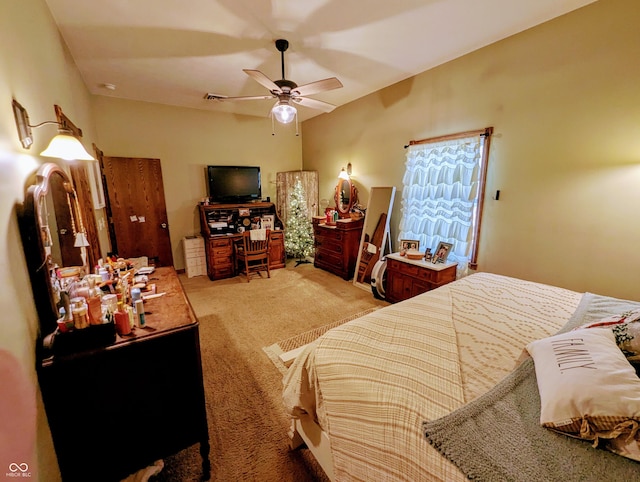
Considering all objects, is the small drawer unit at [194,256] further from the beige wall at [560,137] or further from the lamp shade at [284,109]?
the beige wall at [560,137]

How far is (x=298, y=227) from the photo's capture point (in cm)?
524

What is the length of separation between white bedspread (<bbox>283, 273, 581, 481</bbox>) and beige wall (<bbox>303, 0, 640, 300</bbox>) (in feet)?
2.89

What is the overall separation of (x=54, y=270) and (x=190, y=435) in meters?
1.08

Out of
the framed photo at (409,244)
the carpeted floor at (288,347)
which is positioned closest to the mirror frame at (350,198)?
the framed photo at (409,244)

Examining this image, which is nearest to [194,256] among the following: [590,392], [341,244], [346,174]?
[341,244]

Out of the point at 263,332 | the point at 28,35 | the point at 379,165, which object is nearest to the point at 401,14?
the point at 379,165

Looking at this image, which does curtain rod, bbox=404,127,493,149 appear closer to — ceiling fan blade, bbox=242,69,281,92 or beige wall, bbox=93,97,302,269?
ceiling fan blade, bbox=242,69,281,92

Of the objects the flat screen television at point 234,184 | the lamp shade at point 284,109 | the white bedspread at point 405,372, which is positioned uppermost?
the lamp shade at point 284,109

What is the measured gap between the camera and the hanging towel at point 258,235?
13.8 feet

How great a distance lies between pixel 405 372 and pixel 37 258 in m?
1.59

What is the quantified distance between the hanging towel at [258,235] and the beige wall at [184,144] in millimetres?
1335

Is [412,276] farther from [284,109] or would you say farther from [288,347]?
[284,109]

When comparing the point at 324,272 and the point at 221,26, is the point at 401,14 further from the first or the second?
the point at 324,272

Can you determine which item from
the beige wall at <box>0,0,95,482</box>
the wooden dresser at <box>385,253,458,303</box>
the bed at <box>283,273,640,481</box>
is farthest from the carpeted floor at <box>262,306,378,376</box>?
the beige wall at <box>0,0,95,482</box>
